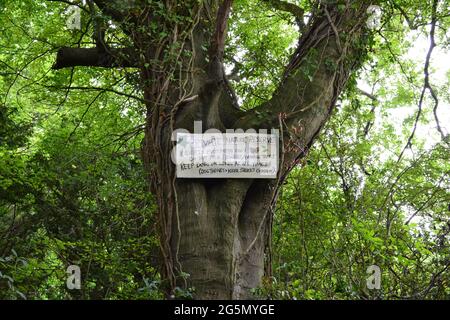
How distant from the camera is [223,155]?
495 cm

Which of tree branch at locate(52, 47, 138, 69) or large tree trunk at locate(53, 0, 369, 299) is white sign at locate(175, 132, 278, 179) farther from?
tree branch at locate(52, 47, 138, 69)

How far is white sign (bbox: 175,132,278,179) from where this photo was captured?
4957 mm

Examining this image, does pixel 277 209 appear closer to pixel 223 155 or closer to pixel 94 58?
pixel 223 155

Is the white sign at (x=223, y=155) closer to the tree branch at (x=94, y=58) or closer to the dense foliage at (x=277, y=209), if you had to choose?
the dense foliage at (x=277, y=209)

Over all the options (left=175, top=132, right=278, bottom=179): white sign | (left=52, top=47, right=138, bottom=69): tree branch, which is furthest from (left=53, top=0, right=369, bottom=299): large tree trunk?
(left=52, top=47, right=138, bottom=69): tree branch

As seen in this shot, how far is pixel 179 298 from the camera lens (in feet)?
13.8

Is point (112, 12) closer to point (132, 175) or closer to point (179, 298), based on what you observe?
point (132, 175)

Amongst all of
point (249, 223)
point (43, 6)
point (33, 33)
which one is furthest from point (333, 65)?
point (33, 33)

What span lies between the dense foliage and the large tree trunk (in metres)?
0.29

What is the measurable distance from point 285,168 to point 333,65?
102cm

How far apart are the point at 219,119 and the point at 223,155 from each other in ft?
1.53

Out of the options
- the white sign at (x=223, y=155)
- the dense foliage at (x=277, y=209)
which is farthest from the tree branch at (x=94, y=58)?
the white sign at (x=223, y=155)

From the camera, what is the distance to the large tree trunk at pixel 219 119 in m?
4.84

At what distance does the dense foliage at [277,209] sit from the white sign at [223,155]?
1.94 ft
